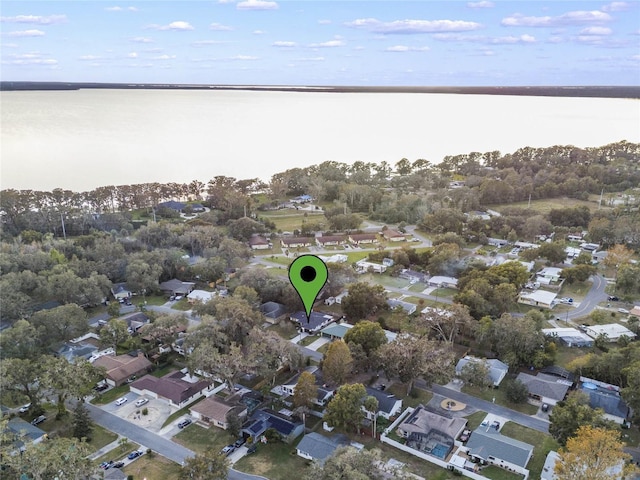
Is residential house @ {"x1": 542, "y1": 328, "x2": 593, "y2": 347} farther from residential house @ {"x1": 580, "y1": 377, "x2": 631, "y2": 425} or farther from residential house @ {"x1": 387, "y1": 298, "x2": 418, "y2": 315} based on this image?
residential house @ {"x1": 387, "y1": 298, "x2": 418, "y2": 315}

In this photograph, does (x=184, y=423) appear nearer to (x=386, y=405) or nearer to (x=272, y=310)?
(x=386, y=405)

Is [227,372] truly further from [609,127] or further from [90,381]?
[609,127]

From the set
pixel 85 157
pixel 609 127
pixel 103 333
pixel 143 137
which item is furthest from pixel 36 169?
pixel 609 127

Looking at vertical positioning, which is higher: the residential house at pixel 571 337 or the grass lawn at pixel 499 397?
the residential house at pixel 571 337

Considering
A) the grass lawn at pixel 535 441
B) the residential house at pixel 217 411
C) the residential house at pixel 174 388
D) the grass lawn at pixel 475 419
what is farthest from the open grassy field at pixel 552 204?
the residential house at pixel 217 411

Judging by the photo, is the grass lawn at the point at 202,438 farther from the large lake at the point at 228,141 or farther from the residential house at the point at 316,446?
the large lake at the point at 228,141

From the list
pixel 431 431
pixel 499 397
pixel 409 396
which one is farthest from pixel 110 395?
pixel 499 397
